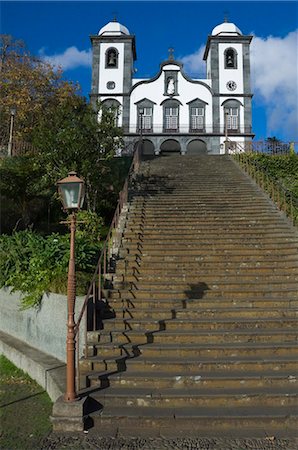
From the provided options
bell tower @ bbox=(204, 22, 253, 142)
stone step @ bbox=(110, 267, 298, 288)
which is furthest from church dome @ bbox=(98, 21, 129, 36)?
stone step @ bbox=(110, 267, 298, 288)

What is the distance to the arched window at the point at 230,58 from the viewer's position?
37.8 meters

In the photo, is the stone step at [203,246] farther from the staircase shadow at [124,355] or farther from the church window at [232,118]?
the church window at [232,118]

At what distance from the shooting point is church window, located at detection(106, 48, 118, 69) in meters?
37.5

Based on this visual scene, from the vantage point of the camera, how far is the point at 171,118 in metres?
35.6

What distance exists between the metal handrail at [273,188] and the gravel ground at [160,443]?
809 centimetres

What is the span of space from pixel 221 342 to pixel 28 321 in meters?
3.89

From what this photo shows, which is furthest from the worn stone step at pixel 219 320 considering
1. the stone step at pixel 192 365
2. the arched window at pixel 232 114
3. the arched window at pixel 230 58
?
the arched window at pixel 230 58

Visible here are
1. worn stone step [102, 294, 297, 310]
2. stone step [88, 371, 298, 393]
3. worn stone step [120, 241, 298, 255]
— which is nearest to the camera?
stone step [88, 371, 298, 393]

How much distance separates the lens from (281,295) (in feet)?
25.6

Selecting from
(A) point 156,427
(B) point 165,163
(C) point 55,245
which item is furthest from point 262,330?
(B) point 165,163

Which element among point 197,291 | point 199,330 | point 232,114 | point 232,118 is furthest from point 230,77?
point 199,330

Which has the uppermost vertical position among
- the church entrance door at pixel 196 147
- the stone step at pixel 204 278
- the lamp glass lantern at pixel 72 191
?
the church entrance door at pixel 196 147

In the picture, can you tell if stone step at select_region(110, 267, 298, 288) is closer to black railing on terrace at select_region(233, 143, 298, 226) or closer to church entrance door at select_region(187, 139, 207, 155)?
black railing on terrace at select_region(233, 143, 298, 226)

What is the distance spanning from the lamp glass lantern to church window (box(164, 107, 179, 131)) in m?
31.1
